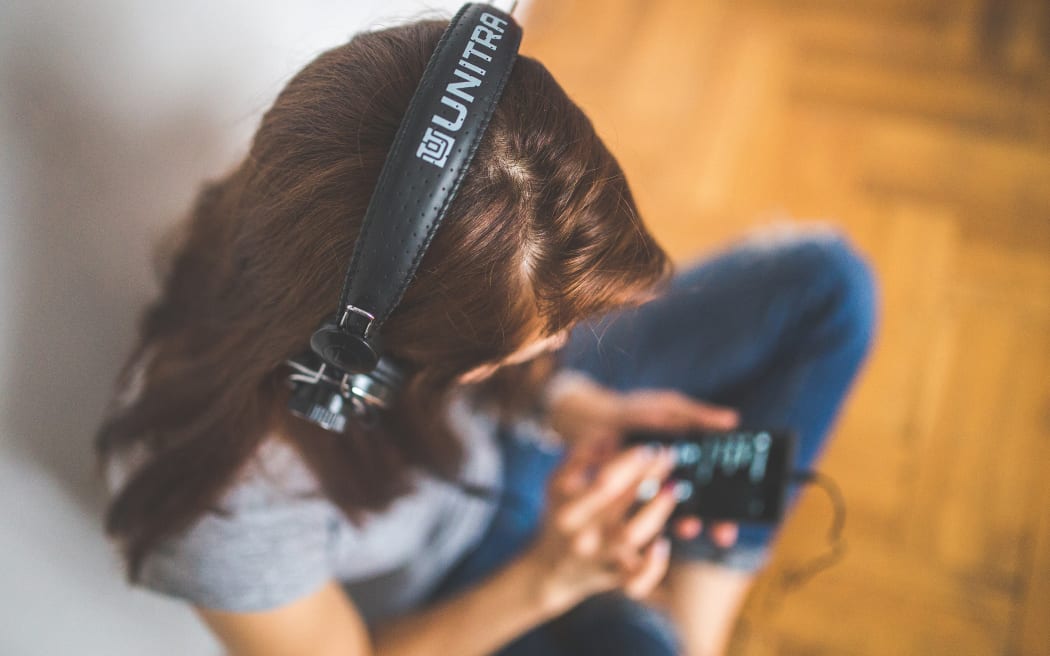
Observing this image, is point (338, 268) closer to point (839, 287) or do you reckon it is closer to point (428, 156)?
point (428, 156)

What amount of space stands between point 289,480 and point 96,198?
0.80 ft

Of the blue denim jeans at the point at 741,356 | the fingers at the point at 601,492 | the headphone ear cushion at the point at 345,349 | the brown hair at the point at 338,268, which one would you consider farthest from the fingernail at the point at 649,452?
the headphone ear cushion at the point at 345,349

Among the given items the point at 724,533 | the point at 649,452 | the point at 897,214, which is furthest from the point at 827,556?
the point at 897,214

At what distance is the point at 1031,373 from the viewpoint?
108cm

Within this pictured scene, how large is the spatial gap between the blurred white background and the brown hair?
0.13 feet

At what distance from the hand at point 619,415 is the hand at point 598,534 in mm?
105

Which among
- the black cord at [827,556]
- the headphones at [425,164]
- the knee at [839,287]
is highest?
the headphones at [425,164]

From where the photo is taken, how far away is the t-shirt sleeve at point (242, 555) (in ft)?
1.70

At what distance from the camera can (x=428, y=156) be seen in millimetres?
355

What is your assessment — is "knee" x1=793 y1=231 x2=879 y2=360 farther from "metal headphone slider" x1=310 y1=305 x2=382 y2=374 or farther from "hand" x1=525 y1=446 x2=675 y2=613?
"metal headphone slider" x1=310 y1=305 x2=382 y2=374

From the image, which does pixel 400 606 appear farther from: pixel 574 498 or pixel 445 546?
pixel 574 498

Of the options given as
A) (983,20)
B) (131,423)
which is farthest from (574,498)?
(983,20)

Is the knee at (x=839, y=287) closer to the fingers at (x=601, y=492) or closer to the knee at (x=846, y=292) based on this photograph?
the knee at (x=846, y=292)

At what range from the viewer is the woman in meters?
0.41
